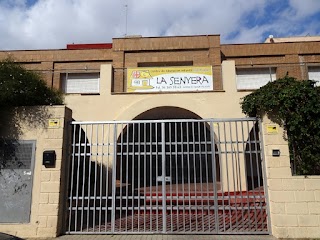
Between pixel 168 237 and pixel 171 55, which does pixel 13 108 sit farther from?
pixel 171 55

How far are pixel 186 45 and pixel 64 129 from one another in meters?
11.5

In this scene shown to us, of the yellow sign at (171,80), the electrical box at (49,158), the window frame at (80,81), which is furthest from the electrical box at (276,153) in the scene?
the window frame at (80,81)

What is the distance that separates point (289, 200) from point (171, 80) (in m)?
8.96

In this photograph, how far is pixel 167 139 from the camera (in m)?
12.2

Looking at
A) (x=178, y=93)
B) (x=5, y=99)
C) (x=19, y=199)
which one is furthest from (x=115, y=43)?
(x=19, y=199)

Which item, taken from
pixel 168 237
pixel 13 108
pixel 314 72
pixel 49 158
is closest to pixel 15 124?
pixel 13 108

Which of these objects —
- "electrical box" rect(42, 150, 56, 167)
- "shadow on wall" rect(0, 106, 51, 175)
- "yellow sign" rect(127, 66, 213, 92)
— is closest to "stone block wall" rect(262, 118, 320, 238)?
"electrical box" rect(42, 150, 56, 167)

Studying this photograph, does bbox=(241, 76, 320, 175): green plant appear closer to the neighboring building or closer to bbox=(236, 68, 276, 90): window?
the neighboring building

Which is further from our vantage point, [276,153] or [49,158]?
[49,158]

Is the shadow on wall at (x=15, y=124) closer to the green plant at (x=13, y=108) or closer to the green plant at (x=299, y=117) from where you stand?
the green plant at (x=13, y=108)

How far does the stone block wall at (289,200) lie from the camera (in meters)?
5.95

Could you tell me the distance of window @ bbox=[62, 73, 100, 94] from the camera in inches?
652

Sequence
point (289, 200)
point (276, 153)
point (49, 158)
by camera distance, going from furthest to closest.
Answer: point (49, 158) < point (276, 153) < point (289, 200)

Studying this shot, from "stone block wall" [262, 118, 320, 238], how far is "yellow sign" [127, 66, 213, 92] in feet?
26.1
